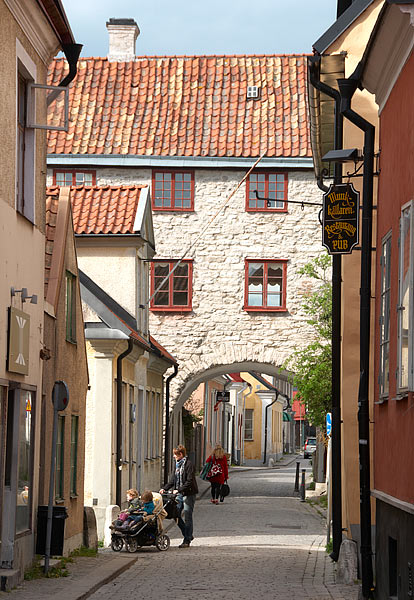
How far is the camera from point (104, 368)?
23.8 metres

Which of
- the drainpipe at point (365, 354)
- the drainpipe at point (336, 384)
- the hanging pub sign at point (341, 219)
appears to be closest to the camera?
the drainpipe at point (365, 354)

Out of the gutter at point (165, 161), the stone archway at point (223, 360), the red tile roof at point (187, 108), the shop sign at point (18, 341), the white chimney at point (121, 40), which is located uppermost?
the white chimney at point (121, 40)

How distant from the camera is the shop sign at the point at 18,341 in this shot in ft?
43.2

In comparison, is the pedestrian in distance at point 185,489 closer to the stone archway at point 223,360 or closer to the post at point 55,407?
the post at point 55,407

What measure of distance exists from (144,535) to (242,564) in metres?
2.73

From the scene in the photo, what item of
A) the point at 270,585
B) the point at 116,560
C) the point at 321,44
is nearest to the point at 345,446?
the point at 270,585

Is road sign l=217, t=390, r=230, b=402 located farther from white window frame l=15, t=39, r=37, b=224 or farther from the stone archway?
white window frame l=15, t=39, r=37, b=224

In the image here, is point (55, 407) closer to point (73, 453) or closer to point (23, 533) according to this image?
point (23, 533)

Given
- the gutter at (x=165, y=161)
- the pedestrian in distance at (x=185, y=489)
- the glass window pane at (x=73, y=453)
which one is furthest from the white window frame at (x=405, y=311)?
the gutter at (x=165, y=161)

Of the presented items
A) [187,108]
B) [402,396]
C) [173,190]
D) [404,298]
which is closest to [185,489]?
[402,396]

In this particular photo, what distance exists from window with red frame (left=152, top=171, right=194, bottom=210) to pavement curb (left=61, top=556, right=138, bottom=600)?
74.4ft

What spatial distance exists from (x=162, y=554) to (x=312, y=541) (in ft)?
13.0

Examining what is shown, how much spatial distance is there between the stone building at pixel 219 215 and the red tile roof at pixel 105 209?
10406 mm

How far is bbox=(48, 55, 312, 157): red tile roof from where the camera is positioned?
3931cm
